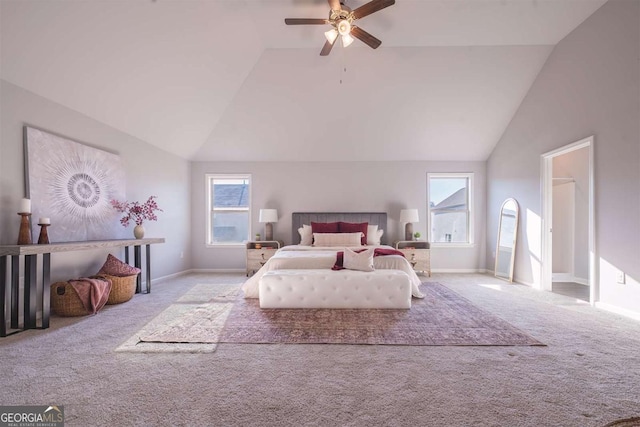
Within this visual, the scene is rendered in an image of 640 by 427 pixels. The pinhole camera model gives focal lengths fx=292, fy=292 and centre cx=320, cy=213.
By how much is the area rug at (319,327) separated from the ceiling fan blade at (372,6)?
10.4ft

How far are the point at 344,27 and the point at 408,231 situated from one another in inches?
161

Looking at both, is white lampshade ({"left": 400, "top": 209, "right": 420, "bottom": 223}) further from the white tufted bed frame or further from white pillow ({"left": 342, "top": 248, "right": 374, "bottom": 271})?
the white tufted bed frame

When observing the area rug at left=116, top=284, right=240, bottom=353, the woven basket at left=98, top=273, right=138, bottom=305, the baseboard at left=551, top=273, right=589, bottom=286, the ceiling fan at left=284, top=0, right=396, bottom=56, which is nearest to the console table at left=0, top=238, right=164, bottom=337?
the woven basket at left=98, top=273, right=138, bottom=305

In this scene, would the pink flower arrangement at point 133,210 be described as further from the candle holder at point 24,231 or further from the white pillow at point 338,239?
the white pillow at point 338,239

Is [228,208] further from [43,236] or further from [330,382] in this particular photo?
[330,382]

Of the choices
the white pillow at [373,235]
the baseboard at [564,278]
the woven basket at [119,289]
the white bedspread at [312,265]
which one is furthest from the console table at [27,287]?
the baseboard at [564,278]

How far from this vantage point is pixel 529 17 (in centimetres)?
Answer: 389

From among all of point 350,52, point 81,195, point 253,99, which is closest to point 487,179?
point 350,52

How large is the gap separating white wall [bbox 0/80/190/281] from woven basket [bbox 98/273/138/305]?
1.41 feet

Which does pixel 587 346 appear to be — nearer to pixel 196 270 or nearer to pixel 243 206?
pixel 243 206

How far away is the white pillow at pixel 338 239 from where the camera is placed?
5355 millimetres

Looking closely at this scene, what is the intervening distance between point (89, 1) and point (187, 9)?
960 millimetres

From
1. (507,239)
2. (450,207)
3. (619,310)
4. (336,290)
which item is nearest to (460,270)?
(507,239)

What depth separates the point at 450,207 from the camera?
6.43 m
